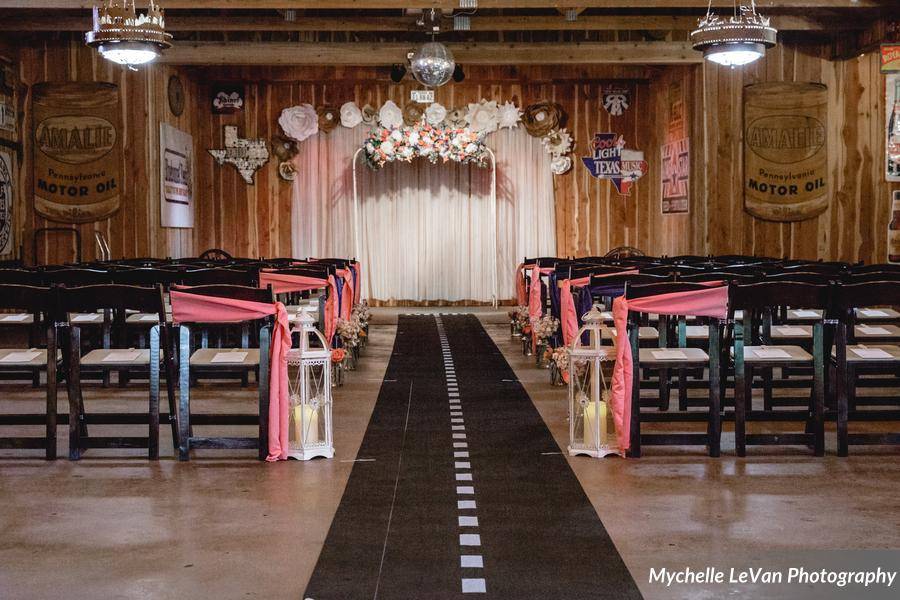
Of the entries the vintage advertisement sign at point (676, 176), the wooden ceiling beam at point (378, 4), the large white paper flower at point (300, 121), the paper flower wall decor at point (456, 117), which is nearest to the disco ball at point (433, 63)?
the wooden ceiling beam at point (378, 4)

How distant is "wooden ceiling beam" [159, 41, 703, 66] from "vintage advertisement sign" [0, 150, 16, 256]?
7.84 feet

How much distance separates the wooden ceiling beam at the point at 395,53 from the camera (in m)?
14.4

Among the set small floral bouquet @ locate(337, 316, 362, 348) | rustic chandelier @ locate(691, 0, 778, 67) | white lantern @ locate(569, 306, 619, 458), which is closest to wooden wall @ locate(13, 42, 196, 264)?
small floral bouquet @ locate(337, 316, 362, 348)

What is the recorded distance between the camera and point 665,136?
1620 centimetres

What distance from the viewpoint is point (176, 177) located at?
1520cm

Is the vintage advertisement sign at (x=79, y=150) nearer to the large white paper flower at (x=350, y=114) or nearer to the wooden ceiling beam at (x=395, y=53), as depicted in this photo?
the wooden ceiling beam at (x=395, y=53)

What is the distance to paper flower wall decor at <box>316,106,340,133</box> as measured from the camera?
17.0 metres

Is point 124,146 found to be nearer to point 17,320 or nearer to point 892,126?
point 17,320

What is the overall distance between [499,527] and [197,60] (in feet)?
37.0

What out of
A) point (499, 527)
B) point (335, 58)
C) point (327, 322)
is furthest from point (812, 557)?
point (335, 58)

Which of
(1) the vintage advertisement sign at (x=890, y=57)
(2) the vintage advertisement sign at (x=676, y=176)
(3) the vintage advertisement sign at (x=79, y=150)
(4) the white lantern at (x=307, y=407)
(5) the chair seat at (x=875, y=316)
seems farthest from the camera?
(2) the vintage advertisement sign at (x=676, y=176)

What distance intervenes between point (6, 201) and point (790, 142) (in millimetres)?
9310

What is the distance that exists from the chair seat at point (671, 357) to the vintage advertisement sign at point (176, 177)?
32.3ft

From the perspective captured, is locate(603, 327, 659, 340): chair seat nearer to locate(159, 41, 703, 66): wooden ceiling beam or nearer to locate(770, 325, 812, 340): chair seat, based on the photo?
locate(770, 325, 812, 340): chair seat
